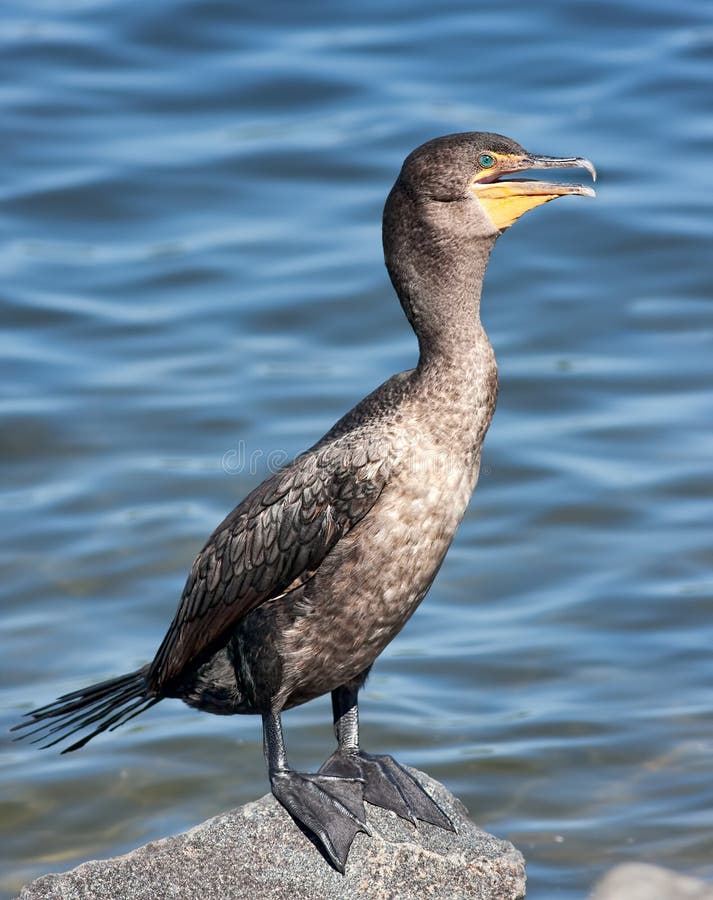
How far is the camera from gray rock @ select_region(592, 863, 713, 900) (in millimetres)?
6504

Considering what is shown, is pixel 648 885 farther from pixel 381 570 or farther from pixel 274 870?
pixel 381 570

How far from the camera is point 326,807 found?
16.0 feet

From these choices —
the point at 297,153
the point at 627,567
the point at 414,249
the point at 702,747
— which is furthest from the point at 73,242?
the point at 414,249

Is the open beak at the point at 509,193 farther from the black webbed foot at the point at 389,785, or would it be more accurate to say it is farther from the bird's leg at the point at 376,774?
the black webbed foot at the point at 389,785

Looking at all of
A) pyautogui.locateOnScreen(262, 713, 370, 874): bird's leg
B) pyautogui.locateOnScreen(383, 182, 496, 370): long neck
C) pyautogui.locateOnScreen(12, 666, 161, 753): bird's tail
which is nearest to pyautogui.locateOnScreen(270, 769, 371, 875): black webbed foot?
A: pyautogui.locateOnScreen(262, 713, 370, 874): bird's leg

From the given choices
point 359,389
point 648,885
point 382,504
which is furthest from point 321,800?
point 359,389

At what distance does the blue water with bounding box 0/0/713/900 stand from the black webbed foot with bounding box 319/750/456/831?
1781mm

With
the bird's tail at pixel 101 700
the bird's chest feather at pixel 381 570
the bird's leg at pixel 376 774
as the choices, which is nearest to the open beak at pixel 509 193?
the bird's chest feather at pixel 381 570

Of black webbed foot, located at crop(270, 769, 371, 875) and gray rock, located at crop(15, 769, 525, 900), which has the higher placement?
black webbed foot, located at crop(270, 769, 371, 875)

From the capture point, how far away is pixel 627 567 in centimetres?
930

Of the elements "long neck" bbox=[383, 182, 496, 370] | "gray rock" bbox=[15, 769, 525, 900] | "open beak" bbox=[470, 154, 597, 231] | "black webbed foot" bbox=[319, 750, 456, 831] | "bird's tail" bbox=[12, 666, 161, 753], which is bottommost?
"gray rock" bbox=[15, 769, 525, 900]

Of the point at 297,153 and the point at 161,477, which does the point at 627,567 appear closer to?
the point at 161,477

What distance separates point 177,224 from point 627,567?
5872mm

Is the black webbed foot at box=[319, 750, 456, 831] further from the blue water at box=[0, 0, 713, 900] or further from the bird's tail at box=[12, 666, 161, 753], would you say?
the blue water at box=[0, 0, 713, 900]
